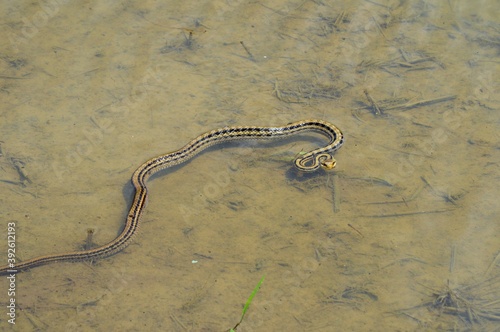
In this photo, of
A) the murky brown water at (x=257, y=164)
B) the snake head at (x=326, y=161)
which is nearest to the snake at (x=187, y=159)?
the snake head at (x=326, y=161)

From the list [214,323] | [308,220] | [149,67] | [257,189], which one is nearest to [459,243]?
[308,220]

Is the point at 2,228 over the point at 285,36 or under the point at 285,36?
under

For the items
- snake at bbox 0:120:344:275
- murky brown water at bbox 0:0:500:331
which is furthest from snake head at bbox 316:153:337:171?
murky brown water at bbox 0:0:500:331

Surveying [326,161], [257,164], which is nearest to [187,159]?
[257,164]

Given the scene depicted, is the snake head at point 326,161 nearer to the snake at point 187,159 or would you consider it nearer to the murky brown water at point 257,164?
the snake at point 187,159

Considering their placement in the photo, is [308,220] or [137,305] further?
[308,220]

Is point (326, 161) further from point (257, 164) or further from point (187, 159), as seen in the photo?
point (187, 159)

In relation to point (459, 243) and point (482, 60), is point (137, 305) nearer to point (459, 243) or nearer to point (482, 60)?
point (459, 243)
